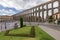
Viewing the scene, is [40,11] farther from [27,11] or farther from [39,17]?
[27,11]

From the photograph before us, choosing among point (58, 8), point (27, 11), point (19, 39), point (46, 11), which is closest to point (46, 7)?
point (46, 11)

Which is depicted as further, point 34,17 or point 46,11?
point 34,17

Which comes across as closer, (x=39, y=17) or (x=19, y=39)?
(x=19, y=39)

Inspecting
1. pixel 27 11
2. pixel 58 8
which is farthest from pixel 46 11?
pixel 27 11

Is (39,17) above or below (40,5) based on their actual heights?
below

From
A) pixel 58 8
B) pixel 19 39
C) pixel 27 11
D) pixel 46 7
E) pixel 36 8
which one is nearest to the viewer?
pixel 19 39

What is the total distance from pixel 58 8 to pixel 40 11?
12047mm

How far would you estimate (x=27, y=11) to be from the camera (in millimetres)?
99875

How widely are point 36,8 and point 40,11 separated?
3.59 metres

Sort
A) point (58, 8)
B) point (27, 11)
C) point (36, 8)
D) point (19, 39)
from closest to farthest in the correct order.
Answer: point (19, 39)
point (58, 8)
point (36, 8)
point (27, 11)

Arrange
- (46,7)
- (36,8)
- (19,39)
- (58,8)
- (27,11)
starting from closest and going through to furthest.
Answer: (19,39) < (58,8) < (46,7) < (36,8) < (27,11)

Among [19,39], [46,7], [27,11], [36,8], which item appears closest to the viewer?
[19,39]

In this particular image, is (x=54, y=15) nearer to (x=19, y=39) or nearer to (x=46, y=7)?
(x=46, y=7)

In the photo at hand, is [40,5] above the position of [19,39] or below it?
above
